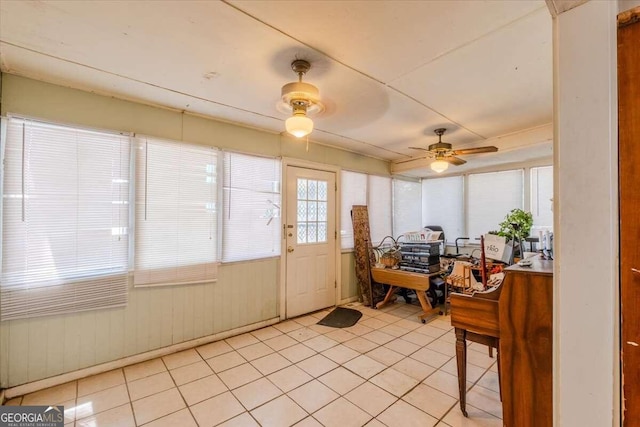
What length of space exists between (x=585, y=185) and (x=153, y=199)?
297 centimetres

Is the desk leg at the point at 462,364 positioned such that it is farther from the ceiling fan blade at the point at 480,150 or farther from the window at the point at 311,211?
the window at the point at 311,211

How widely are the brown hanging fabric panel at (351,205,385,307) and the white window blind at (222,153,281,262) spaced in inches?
53.8

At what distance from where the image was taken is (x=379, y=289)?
4266 millimetres

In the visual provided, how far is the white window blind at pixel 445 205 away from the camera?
210 inches

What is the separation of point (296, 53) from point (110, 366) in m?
2.93

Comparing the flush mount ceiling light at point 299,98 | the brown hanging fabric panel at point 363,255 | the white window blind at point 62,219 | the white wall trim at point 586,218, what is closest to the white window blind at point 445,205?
the brown hanging fabric panel at point 363,255

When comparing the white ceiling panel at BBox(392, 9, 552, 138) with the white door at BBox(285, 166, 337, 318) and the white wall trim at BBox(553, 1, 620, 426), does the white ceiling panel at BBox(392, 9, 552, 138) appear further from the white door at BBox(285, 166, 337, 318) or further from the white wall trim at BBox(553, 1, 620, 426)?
the white door at BBox(285, 166, 337, 318)

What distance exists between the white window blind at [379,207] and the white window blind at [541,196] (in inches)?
88.0

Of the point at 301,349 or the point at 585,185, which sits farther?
the point at 301,349

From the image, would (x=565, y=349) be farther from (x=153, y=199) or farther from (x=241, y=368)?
(x=153, y=199)

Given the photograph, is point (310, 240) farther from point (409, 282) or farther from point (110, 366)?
point (110, 366)

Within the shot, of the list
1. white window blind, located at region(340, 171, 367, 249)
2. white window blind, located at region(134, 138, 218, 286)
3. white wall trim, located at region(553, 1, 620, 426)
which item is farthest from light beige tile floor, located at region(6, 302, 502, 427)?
white window blind, located at region(340, 171, 367, 249)

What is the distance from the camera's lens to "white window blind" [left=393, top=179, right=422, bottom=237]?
5.24 meters

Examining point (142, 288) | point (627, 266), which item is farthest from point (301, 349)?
point (627, 266)
